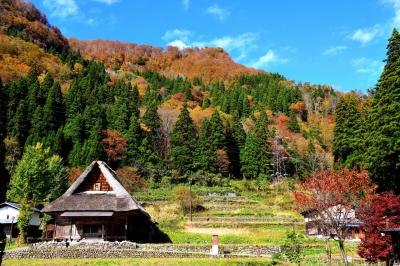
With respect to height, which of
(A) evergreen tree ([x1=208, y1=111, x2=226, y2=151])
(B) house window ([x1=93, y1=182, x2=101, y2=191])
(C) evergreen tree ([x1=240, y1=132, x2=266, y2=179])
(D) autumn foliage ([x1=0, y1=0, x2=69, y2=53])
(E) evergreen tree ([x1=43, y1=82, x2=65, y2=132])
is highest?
(D) autumn foliage ([x1=0, y1=0, x2=69, y2=53])

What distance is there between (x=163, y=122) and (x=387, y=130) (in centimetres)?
4979

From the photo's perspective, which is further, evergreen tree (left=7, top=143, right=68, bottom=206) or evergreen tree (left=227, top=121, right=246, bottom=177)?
evergreen tree (left=227, top=121, right=246, bottom=177)

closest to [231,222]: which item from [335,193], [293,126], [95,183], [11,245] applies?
[95,183]

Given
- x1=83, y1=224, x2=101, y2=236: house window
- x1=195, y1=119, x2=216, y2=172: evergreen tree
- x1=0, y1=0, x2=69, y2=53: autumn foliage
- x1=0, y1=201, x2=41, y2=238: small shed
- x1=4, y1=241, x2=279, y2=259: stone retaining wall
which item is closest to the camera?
x1=4, y1=241, x2=279, y2=259: stone retaining wall

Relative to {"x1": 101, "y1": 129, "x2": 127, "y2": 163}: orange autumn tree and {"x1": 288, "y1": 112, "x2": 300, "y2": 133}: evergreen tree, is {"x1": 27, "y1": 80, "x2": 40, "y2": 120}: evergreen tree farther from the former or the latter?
{"x1": 288, "y1": 112, "x2": 300, "y2": 133}: evergreen tree

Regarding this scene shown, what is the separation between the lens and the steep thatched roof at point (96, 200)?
28641 millimetres

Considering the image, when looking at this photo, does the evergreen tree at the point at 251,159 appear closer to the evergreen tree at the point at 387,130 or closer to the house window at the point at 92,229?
the evergreen tree at the point at 387,130

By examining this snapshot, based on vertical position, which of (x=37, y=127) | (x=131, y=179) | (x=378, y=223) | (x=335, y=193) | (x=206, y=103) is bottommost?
(x=378, y=223)

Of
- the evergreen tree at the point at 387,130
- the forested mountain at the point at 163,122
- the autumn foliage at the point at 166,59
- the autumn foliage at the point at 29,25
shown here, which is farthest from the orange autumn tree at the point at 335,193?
the autumn foliage at the point at 166,59

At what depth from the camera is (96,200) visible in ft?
96.8

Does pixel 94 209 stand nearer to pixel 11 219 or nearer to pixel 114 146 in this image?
pixel 11 219

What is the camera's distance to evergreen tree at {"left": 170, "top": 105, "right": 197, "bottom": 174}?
6059 cm

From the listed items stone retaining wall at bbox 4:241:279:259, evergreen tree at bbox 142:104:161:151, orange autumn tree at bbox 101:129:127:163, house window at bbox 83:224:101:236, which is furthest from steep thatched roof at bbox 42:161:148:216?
evergreen tree at bbox 142:104:161:151

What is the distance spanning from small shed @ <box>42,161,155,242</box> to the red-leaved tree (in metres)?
14.6
